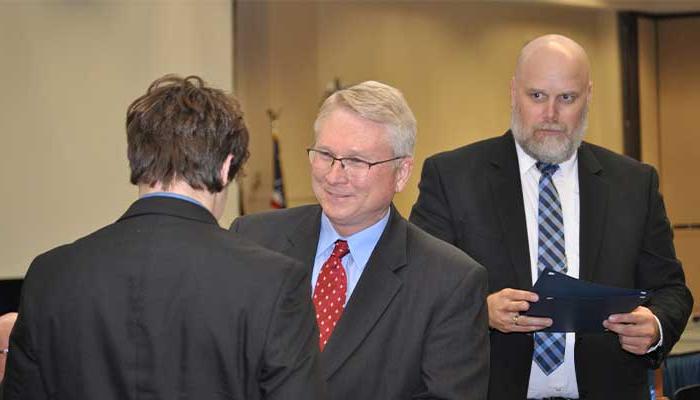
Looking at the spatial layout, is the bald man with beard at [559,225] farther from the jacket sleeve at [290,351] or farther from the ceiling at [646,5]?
the ceiling at [646,5]

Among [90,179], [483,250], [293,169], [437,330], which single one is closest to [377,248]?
[437,330]

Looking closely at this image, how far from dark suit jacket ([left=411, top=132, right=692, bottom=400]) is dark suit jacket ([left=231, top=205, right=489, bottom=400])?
24.2 inches

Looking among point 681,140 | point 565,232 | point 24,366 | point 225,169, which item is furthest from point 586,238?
point 681,140

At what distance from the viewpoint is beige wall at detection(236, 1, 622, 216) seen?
10930 millimetres

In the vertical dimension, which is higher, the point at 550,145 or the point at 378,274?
the point at 550,145

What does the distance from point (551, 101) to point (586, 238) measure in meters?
0.45

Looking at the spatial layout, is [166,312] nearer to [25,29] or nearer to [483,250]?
[483,250]

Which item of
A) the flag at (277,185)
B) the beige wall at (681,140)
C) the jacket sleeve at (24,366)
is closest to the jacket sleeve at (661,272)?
the jacket sleeve at (24,366)

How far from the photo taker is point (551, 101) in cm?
337

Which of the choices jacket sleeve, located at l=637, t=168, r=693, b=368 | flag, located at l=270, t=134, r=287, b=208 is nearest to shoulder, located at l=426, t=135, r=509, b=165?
jacket sleeve, located at l=637, t=168, r=693, b=368

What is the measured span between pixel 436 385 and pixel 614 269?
40.3 inches

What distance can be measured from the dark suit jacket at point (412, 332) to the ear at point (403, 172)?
0.16 meters

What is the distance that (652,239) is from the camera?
3342 mm

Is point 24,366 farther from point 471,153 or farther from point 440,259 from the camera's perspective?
point 471,153
